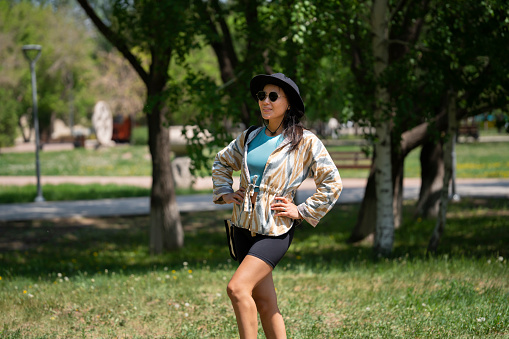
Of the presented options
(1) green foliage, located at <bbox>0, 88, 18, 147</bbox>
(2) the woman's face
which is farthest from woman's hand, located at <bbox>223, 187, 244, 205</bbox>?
(1) green foliage, located at <bbox>0, 88, 18, 147</bbox>

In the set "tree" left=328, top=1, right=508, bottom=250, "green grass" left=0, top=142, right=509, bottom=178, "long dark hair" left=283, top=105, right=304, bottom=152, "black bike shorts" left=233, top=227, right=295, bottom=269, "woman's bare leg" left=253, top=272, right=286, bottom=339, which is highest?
"tree" left=328, top=1, right=508, bottom=250

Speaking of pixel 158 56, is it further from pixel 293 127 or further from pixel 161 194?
pixel 293 127

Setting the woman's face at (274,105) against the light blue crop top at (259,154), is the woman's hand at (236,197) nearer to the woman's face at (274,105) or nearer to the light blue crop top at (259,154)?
the light blue crop top at (259,154)

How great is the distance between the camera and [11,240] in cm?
1077

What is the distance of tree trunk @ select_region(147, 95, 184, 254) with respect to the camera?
9.51 metres

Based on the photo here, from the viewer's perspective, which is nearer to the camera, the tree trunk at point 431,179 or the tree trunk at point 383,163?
the tree trunk at point 383,163

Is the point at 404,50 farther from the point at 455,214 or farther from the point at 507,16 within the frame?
the point at 455,214

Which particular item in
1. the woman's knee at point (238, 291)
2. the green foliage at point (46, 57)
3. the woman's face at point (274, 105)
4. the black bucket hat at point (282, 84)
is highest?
the green foliage at point (46, 57)

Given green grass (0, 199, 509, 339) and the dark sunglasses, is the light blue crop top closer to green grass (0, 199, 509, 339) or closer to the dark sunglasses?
the dark sunglasses

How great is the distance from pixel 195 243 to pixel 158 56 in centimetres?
381

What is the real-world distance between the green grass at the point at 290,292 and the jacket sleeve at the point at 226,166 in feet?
4.87

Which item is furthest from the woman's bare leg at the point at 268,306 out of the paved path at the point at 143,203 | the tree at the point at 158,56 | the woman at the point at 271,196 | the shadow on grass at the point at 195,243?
the paved path at the point at 143,203

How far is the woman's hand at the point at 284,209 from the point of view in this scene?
3443 mm

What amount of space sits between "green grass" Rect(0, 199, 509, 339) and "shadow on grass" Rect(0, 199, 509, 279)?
4 cm
